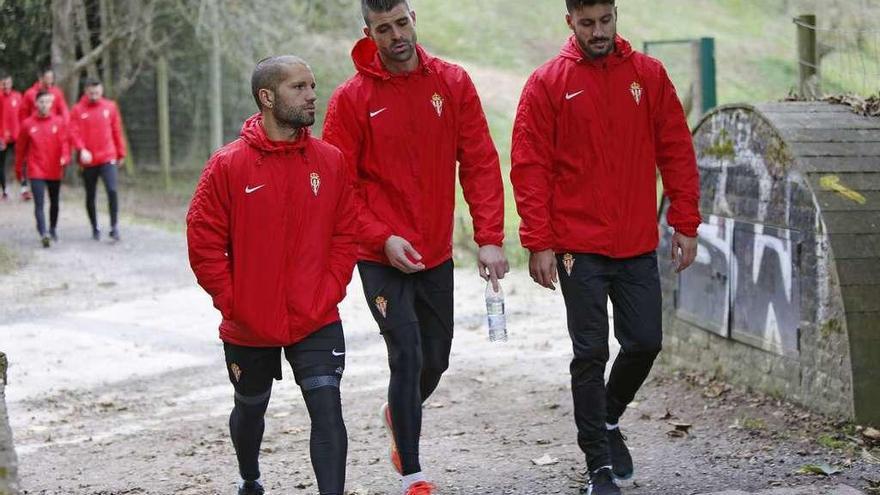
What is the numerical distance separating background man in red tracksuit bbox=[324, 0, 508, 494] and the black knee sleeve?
566 mm

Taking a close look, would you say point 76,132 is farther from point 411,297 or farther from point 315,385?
point 315,385

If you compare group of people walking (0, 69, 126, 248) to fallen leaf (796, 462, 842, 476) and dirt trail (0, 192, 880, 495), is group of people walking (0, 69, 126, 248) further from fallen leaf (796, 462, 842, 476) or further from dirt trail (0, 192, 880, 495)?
fallen leaf (796, 462, 842, 476)

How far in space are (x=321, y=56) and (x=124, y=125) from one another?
4.26 metres

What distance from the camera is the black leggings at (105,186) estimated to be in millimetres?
16531

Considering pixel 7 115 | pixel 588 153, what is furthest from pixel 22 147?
pixel 588 153

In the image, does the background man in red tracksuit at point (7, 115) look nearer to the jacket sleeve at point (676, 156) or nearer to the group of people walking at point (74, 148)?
the group of people walking at point (74, 148)

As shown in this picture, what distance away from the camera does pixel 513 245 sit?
1642 centimetres

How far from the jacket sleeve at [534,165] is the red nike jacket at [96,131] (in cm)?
1170

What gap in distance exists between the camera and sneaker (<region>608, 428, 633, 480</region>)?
19.9ft

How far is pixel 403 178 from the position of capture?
558 cm

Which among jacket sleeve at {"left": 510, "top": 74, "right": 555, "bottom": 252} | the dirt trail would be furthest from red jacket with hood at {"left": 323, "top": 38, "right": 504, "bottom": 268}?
the dirt trail

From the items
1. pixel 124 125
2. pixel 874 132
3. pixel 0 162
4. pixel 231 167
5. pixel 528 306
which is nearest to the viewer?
pixel 231 167

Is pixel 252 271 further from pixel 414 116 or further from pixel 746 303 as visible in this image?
pixel 746 303

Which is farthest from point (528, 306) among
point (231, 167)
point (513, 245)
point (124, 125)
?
point (124, 125)
